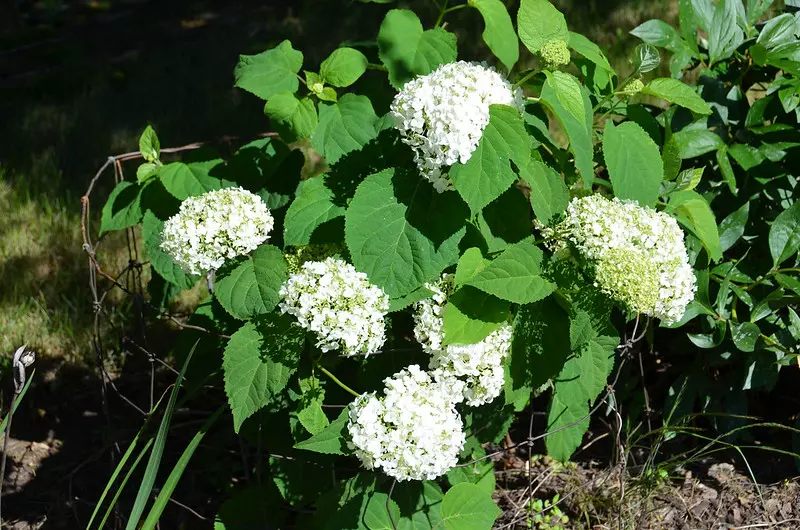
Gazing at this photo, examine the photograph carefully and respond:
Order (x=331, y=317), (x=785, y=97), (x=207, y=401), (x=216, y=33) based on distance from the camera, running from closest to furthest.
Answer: (x=331, y=317) < (x=785, y=97) < (x=207, y=401) < (x=216, y=33)

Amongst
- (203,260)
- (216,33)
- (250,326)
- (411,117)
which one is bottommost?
(216,33)

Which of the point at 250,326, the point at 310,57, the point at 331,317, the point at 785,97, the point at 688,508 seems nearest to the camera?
the point at 331,317

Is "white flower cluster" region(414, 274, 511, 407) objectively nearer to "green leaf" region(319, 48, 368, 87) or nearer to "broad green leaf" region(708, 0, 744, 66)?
"green leaf" region(319, 48, 368, 87)

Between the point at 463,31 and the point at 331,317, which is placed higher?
the point at 331,317

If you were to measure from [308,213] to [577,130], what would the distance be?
66 cm

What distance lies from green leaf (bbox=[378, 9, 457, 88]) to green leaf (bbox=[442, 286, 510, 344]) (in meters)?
0.55

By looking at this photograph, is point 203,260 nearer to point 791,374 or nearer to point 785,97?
point 785,97

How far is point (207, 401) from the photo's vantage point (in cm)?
307

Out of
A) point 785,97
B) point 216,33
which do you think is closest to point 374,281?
point 785,97

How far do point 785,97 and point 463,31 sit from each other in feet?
10.8

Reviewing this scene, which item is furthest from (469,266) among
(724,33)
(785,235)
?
(724,33)

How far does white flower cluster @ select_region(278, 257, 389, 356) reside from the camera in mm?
1739

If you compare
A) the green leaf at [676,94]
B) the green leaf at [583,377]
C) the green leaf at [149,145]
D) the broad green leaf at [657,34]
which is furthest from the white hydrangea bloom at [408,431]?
the broad green leaf at [657,34]

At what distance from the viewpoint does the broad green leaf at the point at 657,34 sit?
95.6 inches
